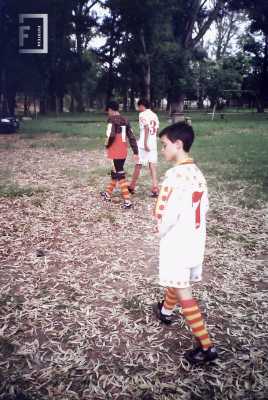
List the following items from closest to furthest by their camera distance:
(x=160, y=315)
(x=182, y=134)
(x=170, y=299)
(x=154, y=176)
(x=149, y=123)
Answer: (x=182, y=134), (x=170, y=299), (x=160, y=315), (x=149, y=123), (x=154, y=176)

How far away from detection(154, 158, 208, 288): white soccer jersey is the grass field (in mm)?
767

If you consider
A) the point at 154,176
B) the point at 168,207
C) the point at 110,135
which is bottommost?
the point at 154,176

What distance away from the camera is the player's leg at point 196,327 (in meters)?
2.56

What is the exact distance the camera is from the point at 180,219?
2.49 meters

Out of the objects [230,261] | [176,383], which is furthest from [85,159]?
[176,383]

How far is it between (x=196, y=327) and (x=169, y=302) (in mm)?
467

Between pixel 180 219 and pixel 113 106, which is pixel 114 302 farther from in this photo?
pixel 113 106

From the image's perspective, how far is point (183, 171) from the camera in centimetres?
245

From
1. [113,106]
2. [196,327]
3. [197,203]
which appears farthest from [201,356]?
[113,106]

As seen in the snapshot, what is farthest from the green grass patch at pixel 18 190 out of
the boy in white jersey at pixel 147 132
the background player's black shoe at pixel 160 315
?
the background player's black shoe at pixel 160 315

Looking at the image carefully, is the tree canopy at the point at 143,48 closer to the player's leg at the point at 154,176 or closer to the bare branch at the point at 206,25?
the bare branch at the point at 206,25

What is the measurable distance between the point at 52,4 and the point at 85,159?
1162 cm

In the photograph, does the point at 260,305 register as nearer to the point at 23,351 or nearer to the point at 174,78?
the point at 23,351

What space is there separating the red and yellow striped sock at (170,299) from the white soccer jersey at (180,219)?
44cm
